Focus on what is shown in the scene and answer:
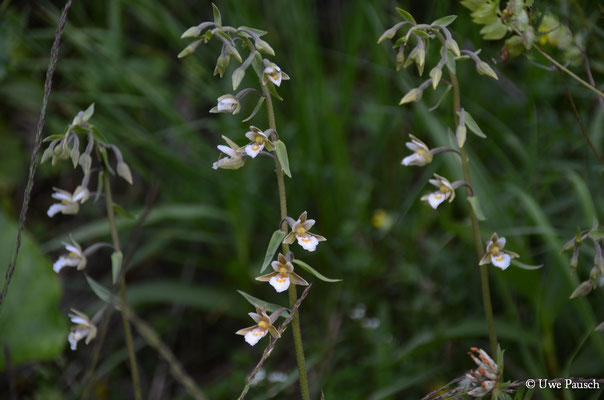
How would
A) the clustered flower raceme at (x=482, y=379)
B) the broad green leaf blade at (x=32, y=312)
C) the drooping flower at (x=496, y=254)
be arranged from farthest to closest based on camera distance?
the broad green leaf blade at (x=32, y=312)
the drooping flower at (x=496, y=254)
the clustered flower raceme at (x=482, y=379)

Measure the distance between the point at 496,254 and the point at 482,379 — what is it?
302 mm

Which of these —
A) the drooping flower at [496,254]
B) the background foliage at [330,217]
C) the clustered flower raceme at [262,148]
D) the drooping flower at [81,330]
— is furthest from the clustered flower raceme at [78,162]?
the drooping flower at [496,254]

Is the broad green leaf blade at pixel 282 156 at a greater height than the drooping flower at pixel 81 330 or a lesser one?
greater

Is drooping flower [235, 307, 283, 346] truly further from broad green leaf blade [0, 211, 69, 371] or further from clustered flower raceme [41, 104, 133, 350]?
broad green leaf blade [0, 211, 69, 371]

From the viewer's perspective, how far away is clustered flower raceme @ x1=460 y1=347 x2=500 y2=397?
4.18 feet

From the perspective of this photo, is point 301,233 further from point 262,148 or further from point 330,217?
point 330,217

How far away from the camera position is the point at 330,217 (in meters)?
2.77

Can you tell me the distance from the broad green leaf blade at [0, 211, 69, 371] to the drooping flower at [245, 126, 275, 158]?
4.20ft

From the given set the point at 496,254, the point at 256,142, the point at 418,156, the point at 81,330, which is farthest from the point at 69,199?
the point at 496,254

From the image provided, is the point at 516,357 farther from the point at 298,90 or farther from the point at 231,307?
the point at 298,90

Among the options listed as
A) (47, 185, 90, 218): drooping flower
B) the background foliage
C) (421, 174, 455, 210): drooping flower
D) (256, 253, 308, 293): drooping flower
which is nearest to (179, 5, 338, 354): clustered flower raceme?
(256, 253, 308, 293): drooping flower

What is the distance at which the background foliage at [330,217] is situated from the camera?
2.17 meters

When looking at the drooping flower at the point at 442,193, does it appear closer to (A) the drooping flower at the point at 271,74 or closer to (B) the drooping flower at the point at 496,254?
(B) the drooping flower at the point at 496,254

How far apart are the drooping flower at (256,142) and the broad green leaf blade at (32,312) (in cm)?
128
